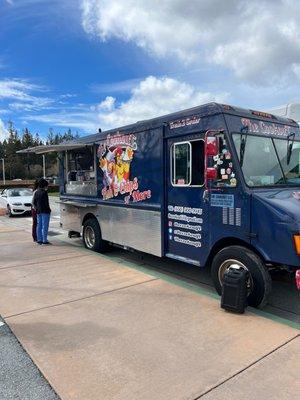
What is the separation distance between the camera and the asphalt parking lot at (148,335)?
3420 millimetres

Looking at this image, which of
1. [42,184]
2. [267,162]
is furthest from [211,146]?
[42,184]

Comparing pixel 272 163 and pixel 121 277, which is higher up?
pixel 272 163

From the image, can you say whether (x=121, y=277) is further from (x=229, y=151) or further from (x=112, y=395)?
(x=112, y=395)

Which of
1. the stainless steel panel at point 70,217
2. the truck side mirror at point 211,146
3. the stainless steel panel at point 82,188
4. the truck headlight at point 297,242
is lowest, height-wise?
the stainless steel panel at point 70,217

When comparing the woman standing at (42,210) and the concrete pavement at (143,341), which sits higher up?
the woman standing at (42,210)

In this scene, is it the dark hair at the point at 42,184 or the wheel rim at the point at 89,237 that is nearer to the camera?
the wheel rim at the point at 89,237

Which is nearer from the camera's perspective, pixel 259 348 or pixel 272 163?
pixel 259 348

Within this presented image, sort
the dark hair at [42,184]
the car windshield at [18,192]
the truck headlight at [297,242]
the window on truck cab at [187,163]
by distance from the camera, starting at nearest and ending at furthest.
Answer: the truck headlight at [297,242] < the window on truck cab at [187,163] < the dark hair at [42,184] < the car windshield at [18,192]

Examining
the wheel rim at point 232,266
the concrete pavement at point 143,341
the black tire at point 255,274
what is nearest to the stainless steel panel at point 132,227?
the concrete pavement at point 143,341

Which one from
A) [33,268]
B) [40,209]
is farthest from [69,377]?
[40,209]

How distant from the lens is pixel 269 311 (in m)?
5.21

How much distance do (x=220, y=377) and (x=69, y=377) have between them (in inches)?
52.7

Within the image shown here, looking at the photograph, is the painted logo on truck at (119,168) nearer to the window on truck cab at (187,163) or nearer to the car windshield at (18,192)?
the window on truck cab at (187,163)

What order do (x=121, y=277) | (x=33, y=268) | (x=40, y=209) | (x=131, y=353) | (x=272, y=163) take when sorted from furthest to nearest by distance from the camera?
(x=40, y=209) < (x=33, y=268) < (x=121, y=277) < (x=272, y=163) < (x=131, y=353)
